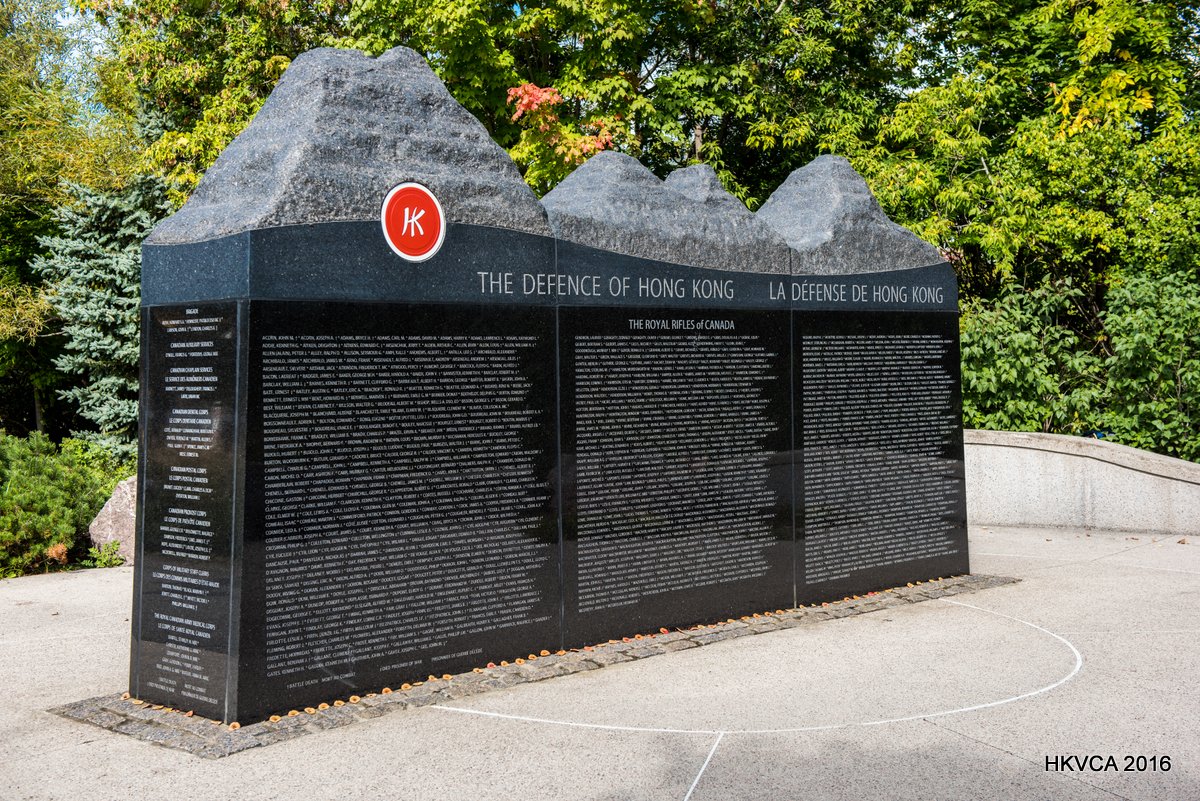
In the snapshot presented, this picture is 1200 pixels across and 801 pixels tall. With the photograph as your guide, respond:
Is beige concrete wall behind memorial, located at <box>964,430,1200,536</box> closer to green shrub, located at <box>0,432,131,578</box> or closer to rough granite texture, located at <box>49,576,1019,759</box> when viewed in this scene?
rough granite texture, located at <box>49,576,1019,759</box>

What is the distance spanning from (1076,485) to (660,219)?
710 centimetres

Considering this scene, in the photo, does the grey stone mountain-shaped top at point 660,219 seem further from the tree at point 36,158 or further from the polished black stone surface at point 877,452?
the tree at point 36,158

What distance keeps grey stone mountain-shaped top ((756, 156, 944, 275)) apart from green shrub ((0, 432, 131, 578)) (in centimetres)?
780

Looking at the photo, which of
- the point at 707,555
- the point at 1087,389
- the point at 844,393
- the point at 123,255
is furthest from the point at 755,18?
the point at 707,555

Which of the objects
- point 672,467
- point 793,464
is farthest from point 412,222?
point 793,464

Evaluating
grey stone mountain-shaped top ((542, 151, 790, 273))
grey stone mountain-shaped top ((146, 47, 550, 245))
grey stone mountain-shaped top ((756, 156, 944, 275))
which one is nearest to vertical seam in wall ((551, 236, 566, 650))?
grey stone mountain-shaped top ((542, 151, 790, 273))

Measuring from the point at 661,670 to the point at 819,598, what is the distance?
2.39 meters

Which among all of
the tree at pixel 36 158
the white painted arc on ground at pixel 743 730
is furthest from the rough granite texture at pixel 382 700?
the tree at pixel 36 158

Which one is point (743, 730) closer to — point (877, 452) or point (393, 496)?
point (393, 496)

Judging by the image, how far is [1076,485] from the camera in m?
12.6

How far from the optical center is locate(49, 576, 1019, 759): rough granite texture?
5629 mm

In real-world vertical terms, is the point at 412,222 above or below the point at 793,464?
above

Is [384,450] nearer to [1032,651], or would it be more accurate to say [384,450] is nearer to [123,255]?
[1032,651]

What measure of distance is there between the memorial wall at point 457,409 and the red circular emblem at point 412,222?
0.04 ft
